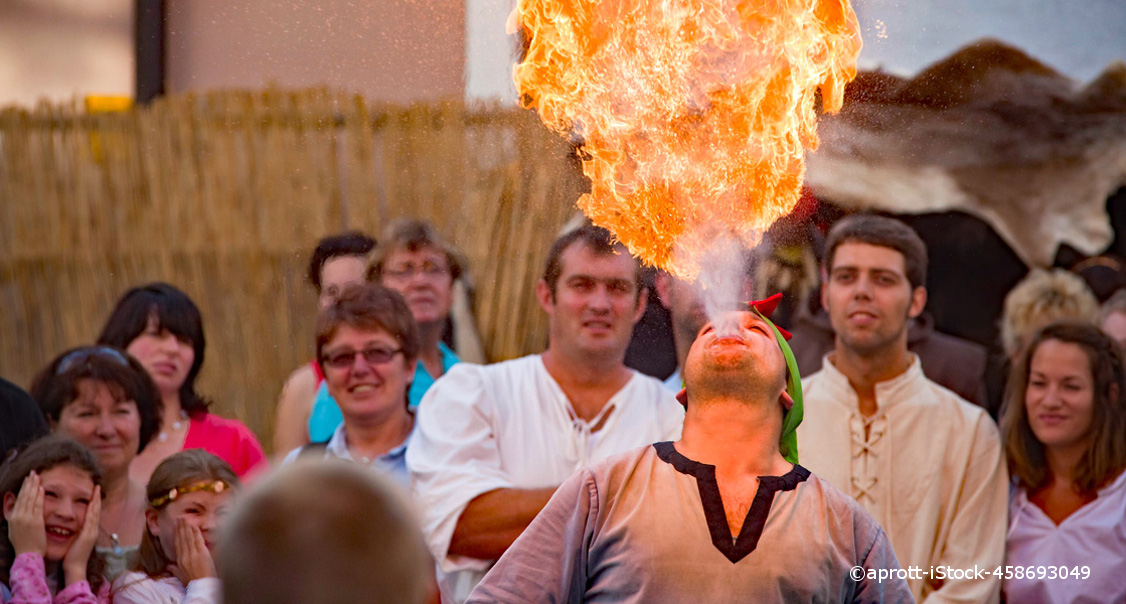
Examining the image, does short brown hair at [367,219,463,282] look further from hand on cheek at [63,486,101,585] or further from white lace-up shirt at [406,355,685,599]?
hand on cheek at [63,486,101,585]

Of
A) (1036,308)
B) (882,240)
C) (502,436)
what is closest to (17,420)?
(502,436)

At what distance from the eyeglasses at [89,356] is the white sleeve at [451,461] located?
3.47 ft

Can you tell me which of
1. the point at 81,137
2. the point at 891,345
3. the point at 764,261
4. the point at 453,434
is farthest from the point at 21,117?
the point at 891,345

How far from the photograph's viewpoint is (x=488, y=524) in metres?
3.59

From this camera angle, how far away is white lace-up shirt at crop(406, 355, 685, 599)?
3.61m

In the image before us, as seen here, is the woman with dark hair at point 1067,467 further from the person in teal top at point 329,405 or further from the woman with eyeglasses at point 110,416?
the woman with eyeglasses at point 110,416

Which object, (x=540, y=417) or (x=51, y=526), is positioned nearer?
(x=51, y=526)

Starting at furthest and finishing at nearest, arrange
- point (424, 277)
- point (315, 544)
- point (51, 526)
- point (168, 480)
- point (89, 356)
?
point (424, 277), point (89, 356), point (168, 480), point (51, 526), point (315, 544)

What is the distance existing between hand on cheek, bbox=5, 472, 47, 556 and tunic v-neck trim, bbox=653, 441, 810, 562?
1954mm

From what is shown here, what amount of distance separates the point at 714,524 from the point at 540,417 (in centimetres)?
101

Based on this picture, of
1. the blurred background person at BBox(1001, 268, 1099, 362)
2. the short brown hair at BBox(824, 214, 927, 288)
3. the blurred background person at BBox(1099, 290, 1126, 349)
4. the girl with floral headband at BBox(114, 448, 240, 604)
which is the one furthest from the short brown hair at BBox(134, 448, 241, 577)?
the blurred background person at BBox(1099, 290, 1126, 349)

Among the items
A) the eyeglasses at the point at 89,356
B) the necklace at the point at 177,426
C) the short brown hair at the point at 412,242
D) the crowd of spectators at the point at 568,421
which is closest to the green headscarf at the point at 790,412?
the crowd of spectators at the point at 568,421

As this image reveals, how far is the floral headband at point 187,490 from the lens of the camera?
3.61 m

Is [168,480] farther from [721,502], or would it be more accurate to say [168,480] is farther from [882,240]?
[882,240]
